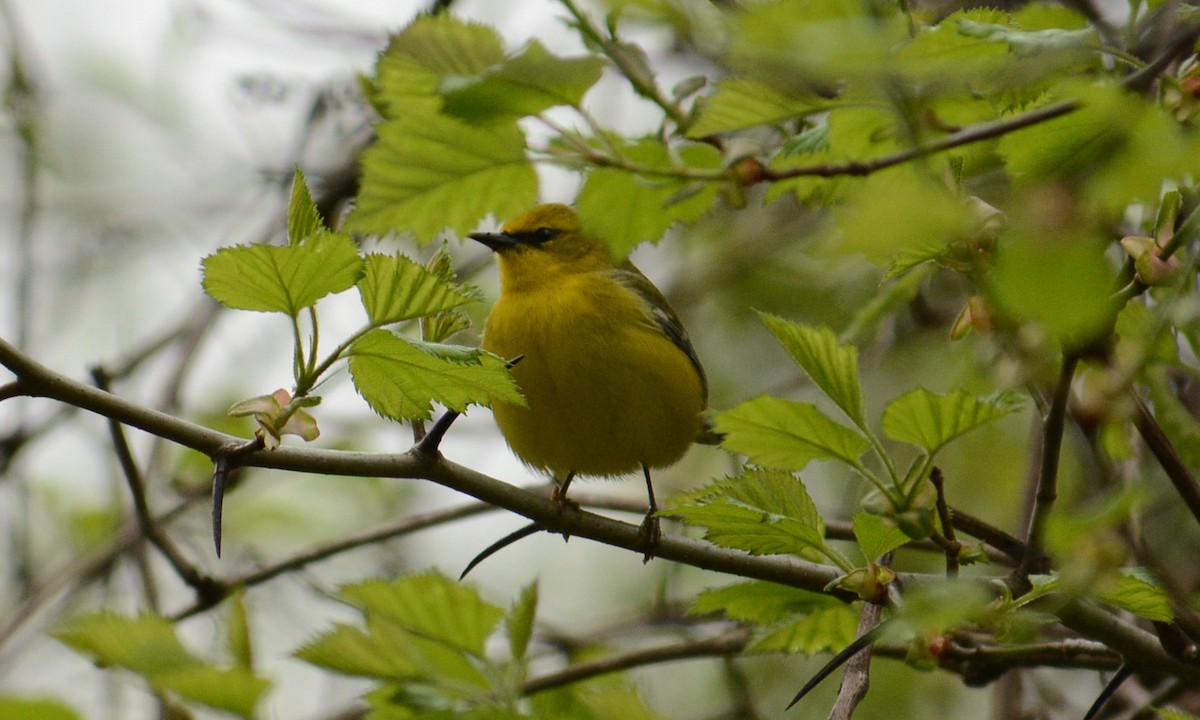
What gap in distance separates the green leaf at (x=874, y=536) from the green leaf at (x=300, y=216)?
3.20 ft

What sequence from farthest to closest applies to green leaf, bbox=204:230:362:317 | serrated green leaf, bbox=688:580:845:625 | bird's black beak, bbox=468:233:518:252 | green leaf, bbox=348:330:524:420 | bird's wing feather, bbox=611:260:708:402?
bird's black beak, bbox=468:233:518:252 → bird's wing feather, bbox=611:260:708:402 → serrated green leaf, bbox=688:580:845:625 → green leaf, bbox=348:330:524:420 → green leaf, bbox=204:230:362:317

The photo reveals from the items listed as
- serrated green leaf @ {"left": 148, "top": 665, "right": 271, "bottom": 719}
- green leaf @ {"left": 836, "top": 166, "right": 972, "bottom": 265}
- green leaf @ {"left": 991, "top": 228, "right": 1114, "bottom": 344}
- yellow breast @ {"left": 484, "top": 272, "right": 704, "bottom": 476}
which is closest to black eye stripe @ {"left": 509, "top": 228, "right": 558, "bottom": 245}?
yellow breast @ {"left": 484, "top": 272, "right": 704, "bottom": 476}

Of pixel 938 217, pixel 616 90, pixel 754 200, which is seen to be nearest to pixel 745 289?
pixel 754 200

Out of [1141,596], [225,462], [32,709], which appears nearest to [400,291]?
[225,462]

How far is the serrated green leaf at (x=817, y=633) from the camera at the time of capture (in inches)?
93.2

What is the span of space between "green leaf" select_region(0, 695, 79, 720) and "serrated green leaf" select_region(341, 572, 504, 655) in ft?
1.68

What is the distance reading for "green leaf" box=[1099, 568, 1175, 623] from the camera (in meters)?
1.77

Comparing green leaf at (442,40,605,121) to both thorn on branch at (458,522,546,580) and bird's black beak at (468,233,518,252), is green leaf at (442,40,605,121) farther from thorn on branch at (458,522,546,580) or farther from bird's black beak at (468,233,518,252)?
bird's black beak at (468,233,518,252)

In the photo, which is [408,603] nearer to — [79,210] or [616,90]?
[616,90]

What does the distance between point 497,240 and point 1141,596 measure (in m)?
3.30

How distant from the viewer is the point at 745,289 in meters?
6.35

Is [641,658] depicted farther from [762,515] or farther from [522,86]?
[522,86]

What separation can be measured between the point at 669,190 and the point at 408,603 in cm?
71

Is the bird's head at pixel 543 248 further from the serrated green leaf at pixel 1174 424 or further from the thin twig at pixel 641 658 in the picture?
the serrated green leaf at pixel 1174 424
